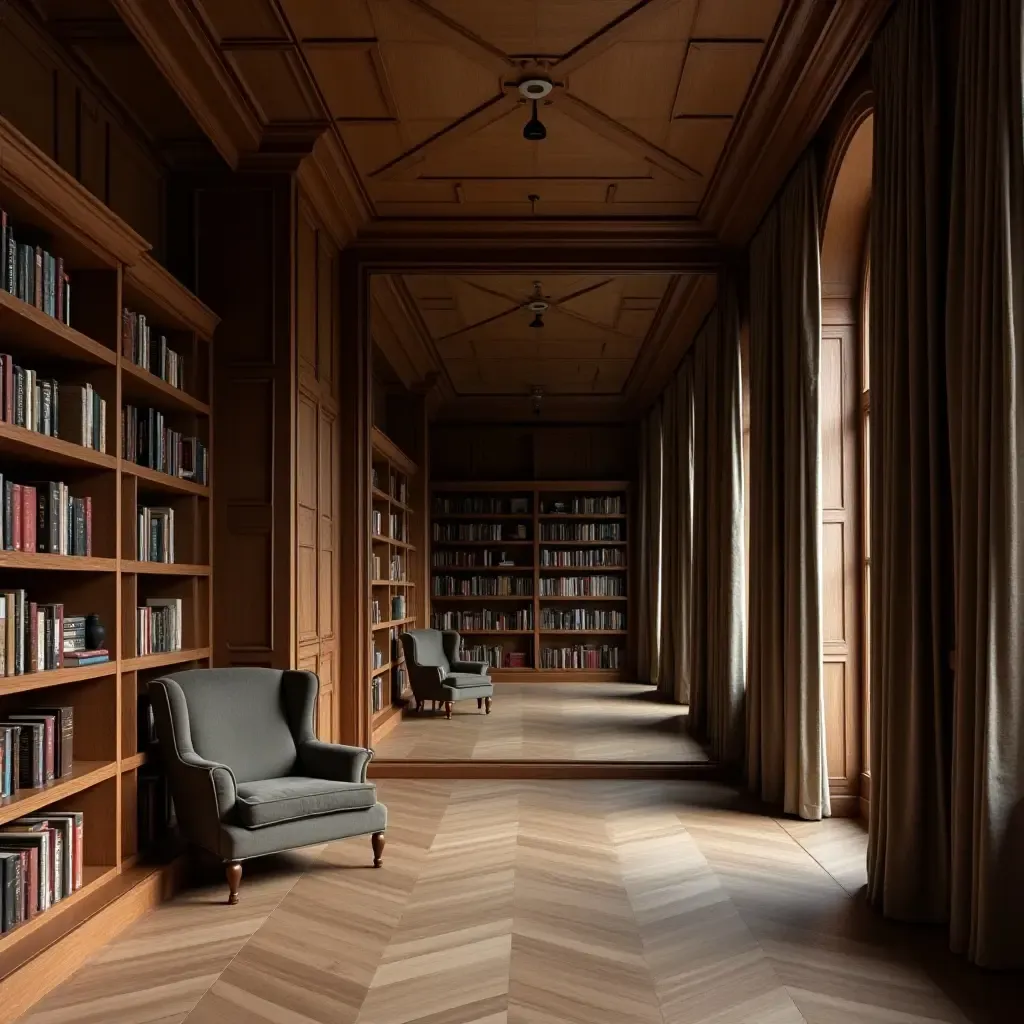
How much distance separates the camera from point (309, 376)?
6.61 m

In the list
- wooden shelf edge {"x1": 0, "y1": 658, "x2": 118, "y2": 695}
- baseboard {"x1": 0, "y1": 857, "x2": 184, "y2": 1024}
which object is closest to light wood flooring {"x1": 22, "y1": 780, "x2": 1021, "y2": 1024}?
baseboard {"x1": 0, "y1": 857, "x2": 184, "y2": 1024}

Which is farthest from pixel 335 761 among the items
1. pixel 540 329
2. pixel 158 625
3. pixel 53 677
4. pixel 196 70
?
pixel 540 329

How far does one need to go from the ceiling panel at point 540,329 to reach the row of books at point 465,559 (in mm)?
2368

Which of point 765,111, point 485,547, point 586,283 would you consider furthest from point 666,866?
point 485,547

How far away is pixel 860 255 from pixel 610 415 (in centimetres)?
882

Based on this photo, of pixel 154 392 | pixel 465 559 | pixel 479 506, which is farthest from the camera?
pixel 479 506

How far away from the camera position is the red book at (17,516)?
380 centimetres

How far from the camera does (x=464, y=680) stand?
10.6 metres

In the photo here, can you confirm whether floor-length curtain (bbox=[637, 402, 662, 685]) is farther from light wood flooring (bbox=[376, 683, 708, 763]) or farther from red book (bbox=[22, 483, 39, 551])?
red book (bbox=[22, 483, 39, 551])

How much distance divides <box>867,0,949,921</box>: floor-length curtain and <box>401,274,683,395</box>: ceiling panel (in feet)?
12.3

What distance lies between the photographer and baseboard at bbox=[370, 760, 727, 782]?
7348 mm

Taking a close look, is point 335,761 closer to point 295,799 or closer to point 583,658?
point 295,799

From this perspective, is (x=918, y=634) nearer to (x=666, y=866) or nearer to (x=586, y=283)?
(x=666, y=866)

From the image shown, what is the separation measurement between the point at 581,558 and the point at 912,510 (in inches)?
414
